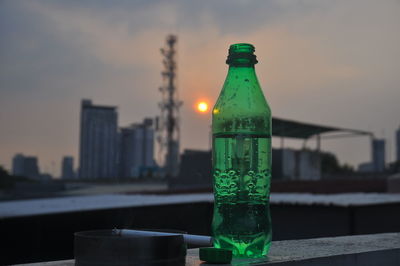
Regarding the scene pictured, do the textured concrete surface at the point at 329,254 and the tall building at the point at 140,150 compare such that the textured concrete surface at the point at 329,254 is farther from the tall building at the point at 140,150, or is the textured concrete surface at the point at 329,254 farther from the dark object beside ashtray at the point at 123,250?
the tall building at the point at 140,150

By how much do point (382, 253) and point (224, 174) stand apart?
0.99 meters

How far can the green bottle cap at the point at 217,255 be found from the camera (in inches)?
79.4

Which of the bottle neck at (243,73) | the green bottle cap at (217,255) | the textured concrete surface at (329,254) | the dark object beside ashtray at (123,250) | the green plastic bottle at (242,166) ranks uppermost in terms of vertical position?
the bottle neck at (243,73)

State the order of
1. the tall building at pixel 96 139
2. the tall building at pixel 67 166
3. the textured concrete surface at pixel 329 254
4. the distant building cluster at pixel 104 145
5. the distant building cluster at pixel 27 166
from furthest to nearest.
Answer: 1. the tall building at pixel 67 166
2. the distant building cluster at pixel 27 166
3. the tall building at pixel 96 139
4. the distant building cluster at pixel 104 145
5. the textured concrete surface at pixel 329 254

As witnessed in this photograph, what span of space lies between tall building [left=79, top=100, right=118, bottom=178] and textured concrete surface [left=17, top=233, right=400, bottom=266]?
9496 cm

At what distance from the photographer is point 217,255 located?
6.64 ft

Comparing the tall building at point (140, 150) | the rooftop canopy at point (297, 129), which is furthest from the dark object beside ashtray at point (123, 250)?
the tall building at point (140, 150)

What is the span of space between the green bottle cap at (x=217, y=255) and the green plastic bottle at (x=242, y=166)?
17 centimetres

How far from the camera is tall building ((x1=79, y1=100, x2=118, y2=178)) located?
99675mm

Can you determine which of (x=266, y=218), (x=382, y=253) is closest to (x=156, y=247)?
(x=266, y=218)

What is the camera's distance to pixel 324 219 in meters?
6.93

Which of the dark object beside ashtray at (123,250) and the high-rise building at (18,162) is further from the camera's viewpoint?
the high-rise building at (18,162)

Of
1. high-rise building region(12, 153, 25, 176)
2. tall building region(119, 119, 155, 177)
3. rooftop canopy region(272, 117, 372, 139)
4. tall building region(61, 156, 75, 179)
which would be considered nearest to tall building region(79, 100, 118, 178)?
tall building region(119, 119, 155, 177)

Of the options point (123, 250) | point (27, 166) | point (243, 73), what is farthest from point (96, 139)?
point (123, 250)
